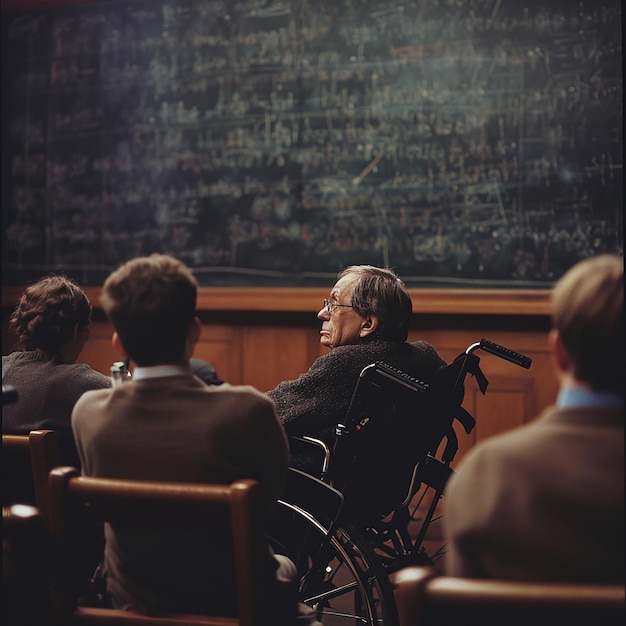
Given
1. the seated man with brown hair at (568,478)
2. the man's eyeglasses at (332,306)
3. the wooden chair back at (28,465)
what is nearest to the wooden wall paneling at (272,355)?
the man's eyeglasses at (332,306)

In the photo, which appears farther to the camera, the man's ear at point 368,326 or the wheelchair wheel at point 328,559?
the man's ear at point 368,326

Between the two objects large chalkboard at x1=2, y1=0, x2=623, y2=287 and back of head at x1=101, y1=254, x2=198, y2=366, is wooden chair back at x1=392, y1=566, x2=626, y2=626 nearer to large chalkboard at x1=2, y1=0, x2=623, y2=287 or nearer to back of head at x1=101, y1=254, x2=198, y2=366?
back of head at x1=101, y1=254, x2=198, y2=366

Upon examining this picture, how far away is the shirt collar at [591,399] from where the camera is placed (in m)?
1.17

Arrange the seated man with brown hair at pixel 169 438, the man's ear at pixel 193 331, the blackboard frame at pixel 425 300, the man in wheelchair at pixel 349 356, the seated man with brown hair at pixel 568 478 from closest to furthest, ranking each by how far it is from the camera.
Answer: the seated man with brown hair at pixel 568 478 → the seated man with brown hair at pixel 169 438 → the man's ear at pixel 193 331 → the man in wheelchair at pixel 349 356 → the blackboard frame at pixel 425 300

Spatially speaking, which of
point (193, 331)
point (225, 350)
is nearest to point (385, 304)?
A: point (193, 331)

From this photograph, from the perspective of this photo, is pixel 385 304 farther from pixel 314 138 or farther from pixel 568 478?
pixel 314 138

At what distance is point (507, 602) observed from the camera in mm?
1034

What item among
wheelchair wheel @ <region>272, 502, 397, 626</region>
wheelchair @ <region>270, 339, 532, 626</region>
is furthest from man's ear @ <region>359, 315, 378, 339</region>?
wheelchair wheel @ <region>272, 502, 397, 626</region>

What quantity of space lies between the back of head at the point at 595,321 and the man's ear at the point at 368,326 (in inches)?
61.8

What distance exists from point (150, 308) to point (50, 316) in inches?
32.0

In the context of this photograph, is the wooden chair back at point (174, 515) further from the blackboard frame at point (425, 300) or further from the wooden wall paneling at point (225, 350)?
the wooden wall paneling at point (225, 350)

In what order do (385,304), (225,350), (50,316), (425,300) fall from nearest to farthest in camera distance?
1. (50,316)
2. (385,304)
3. (425,300)
4. (225,350)

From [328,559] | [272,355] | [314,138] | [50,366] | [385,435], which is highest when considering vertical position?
[314,138]

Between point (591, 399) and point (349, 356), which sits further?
point (349, 356)
